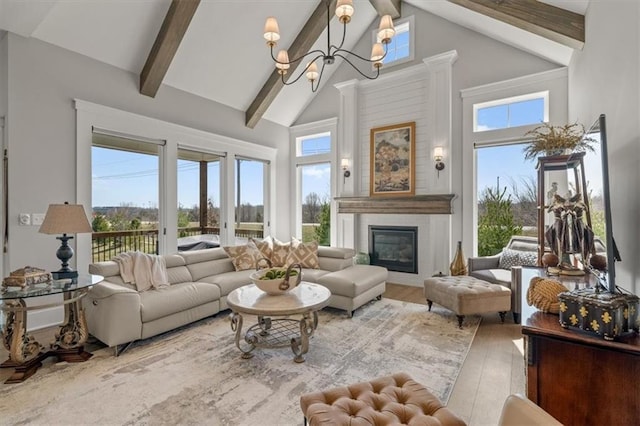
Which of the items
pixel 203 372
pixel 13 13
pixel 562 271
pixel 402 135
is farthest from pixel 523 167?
pixel 13 13

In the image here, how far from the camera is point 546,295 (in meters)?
1.53

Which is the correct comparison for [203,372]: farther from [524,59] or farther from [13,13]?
[524,59]

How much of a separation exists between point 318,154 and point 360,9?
8.69ft

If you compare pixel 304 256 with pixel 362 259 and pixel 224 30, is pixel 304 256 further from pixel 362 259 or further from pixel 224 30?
pixel 224 30

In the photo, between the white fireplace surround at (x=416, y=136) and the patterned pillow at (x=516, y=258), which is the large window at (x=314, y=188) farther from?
the patterned pillow at (x=516, y=258)

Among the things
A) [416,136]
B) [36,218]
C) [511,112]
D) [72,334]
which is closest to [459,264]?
[416,136]

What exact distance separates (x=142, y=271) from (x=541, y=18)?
200 inches

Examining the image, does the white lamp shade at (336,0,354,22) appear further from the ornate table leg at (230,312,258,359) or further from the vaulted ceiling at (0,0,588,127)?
the ornate table leg at (230,312,258,359)

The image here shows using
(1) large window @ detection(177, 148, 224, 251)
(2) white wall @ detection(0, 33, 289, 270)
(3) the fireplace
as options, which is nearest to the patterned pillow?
(3) the fireplace

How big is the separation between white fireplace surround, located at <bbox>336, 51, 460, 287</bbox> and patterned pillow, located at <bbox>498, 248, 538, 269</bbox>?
2.78ft

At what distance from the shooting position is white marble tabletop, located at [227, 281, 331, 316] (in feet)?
8.41

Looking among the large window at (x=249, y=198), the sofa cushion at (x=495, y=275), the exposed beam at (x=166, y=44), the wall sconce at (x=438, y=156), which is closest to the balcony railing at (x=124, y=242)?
the large window at (x=249, y=198)

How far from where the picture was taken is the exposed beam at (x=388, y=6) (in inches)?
200

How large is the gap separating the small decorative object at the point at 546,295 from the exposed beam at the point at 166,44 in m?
4.42
